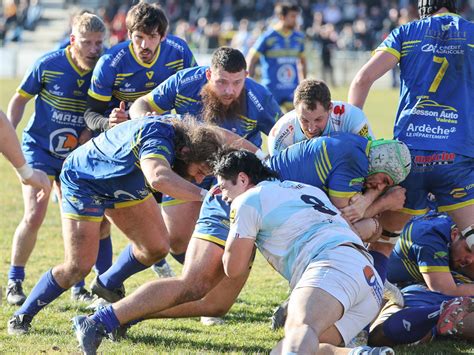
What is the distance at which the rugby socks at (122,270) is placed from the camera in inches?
260

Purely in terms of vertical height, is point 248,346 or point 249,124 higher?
point 249,124

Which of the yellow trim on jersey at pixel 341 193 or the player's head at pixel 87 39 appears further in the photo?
the player's head at pixel 87 39

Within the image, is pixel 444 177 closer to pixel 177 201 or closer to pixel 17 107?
pixel 177 201

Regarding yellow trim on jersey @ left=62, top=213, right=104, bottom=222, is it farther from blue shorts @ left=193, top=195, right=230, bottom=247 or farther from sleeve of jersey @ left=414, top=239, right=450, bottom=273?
sleeve of jersey @ left=414, top=239, right=450, bottom=273

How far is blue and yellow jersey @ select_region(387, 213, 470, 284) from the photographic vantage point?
6.44 metres

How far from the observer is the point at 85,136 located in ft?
26.0

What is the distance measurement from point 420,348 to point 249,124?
82.0 inches

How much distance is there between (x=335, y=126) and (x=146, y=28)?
2.08m

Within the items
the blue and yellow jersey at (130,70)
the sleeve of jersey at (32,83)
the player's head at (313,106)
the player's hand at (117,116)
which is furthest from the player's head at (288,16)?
the player's head at (313,106)

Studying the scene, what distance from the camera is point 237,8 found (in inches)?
1510

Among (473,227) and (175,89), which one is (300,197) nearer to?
(473,227)

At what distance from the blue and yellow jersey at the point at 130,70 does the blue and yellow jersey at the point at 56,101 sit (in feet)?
1.07

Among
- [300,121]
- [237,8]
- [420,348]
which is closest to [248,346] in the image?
[420,348]

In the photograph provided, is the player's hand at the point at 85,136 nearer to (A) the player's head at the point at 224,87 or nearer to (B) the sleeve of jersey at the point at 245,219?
(A) the player's head at the point at 224,87
